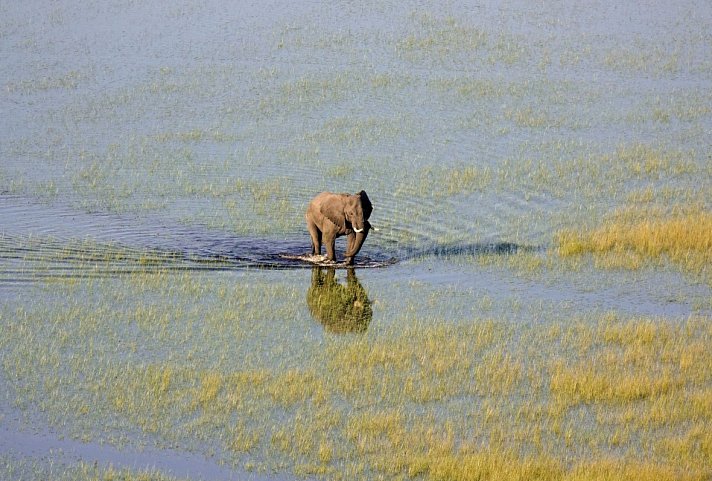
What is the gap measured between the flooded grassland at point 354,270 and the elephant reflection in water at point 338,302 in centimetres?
5

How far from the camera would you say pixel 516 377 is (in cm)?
1720

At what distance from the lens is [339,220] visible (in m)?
22.3

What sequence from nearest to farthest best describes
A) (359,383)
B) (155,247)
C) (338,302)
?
(359,383), (338,302), (155,247)

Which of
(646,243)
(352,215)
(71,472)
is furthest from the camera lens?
(646,243)

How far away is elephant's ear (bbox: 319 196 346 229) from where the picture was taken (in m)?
22.3

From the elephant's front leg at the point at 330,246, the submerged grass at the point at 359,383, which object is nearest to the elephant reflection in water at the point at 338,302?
the submerged grass at the point at 359,383

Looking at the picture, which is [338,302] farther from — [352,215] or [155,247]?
[155,247]

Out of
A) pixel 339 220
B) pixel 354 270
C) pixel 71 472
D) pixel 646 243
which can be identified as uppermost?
pixel 339 220

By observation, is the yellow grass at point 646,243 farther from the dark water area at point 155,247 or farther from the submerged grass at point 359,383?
the submerged grass at point 359,383

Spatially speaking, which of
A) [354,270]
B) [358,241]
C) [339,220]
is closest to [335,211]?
[339,220]

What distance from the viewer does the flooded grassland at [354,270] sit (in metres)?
14.8

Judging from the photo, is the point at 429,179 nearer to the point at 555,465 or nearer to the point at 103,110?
the point at 103,110

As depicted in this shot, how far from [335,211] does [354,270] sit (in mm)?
1155

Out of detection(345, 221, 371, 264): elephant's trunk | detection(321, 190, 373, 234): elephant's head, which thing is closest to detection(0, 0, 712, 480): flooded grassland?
detection(345, 221, 371, 264): elephant's trunk
